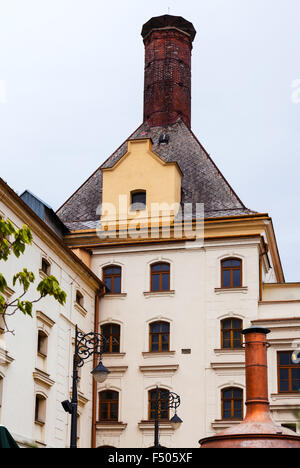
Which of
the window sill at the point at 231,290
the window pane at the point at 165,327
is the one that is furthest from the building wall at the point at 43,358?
the window sill at the point at 231,290

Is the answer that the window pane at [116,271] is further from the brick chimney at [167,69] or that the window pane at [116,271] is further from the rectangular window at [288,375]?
the brick chimney at [167,69]

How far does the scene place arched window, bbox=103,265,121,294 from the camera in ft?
127

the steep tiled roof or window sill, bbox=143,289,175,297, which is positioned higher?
the steep tiled roof

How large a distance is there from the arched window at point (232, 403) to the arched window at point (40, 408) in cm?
830

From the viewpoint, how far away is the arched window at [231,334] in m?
36.5

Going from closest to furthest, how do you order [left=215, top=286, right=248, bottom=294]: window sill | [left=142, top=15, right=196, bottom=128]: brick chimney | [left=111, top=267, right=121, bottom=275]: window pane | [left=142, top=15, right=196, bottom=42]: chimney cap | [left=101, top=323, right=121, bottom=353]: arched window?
[left=215, top=286, right=248, bottom=294]: window sill < [left=101, top=323, right=121, bottom=353]: arched window < [left=111, top=267, right=121, bottom=275]: window pane < [left=142, top=15, right=196, bottom=128]: brick chimney < [left=142, top=15, right=196, bottom=42]: chimney cap

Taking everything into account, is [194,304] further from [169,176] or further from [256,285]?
[169,176]

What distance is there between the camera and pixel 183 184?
138ft

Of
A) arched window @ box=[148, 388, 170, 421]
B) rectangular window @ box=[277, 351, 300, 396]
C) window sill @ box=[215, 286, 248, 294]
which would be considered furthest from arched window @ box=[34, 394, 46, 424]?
rectangular window @ box=[277, 351, 300, 396]

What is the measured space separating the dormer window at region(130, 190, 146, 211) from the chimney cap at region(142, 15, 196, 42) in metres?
11.8

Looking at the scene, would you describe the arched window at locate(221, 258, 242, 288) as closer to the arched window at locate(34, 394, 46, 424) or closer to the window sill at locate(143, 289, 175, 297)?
the window sill at locate(143, 289, 175, 297)

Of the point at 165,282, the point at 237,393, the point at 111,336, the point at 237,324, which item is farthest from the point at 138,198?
the point at 237,393
